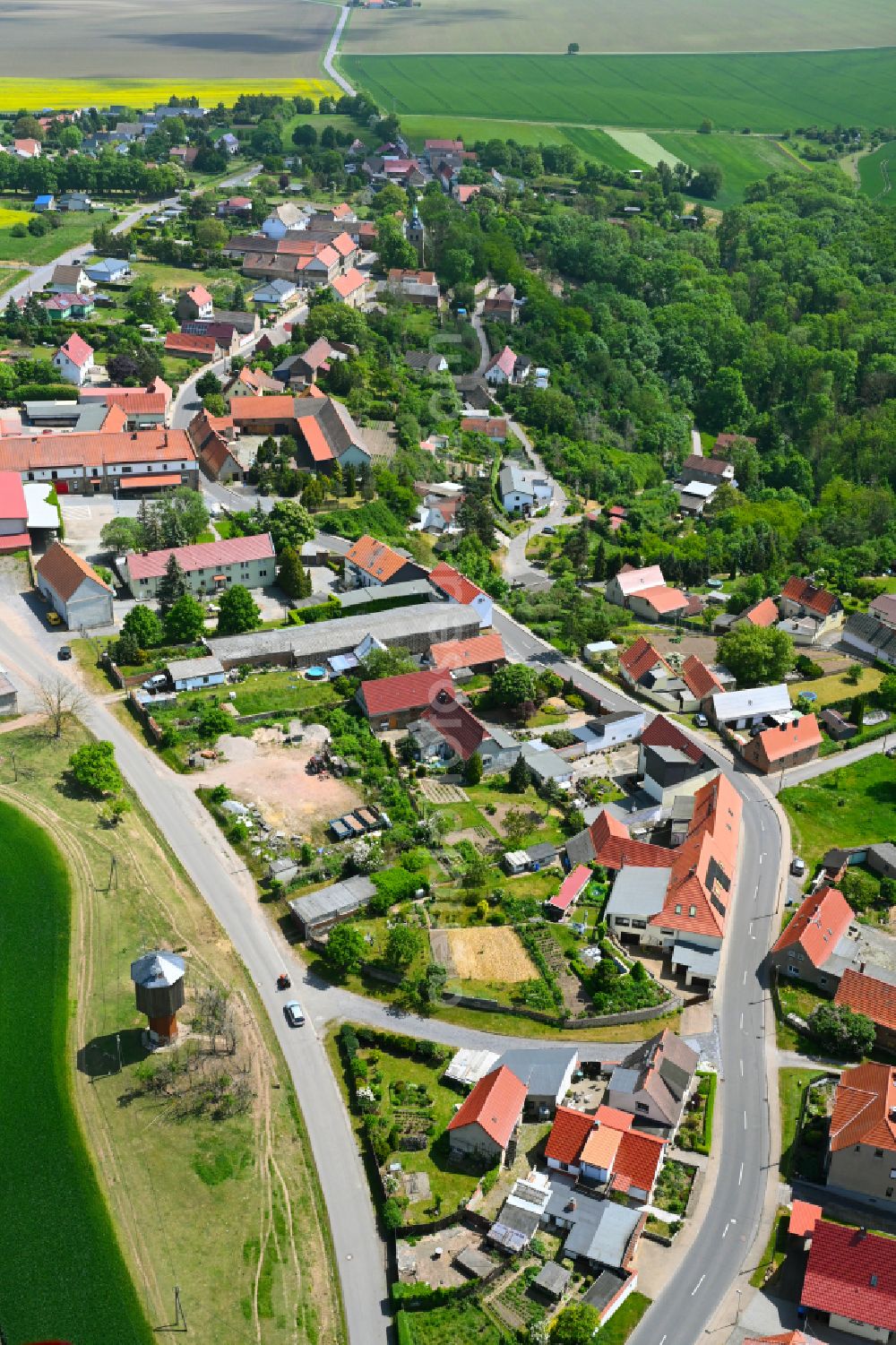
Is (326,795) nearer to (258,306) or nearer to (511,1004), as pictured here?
(511,1004)

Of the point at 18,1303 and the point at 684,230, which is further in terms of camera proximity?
the point at 684,230

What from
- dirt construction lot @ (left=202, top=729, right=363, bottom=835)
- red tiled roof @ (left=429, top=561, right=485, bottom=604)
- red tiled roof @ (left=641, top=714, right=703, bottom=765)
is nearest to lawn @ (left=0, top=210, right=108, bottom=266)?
red tiled roof @ (left=429, top=561, right=485, bottom=604)

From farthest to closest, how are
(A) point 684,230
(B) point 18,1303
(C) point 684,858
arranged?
(A) point 684,230 < (C) point 684,858 < (B) point 18,1303

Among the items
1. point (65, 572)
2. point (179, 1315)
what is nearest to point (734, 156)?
point (65, 572)

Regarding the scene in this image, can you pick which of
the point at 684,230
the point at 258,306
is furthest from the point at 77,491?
the point at 684,230

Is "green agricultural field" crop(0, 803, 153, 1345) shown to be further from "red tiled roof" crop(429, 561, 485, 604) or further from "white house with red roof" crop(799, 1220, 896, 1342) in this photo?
"red tiled roof" crop(429, 561, 485, 604)

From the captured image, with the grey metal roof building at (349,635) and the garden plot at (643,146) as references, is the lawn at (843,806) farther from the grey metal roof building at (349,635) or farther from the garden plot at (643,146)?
the garden plot at (643,146)
